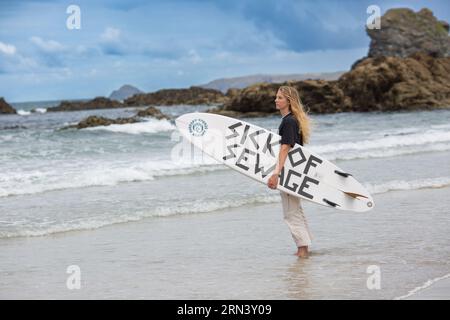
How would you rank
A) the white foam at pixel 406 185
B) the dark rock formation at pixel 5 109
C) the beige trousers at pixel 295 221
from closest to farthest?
the beige trousers at pixel 295 221 → the white foam at pixel 406 185 → the dark rock formation at pixel 5 109

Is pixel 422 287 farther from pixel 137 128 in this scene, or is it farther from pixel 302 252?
pixel 137 128

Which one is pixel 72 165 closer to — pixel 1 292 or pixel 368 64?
pixel 1 292

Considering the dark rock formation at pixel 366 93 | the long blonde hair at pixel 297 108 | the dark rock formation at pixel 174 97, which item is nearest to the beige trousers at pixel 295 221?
the long blonde hair at pixel 297 108

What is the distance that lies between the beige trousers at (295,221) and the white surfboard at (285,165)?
0.12 metres

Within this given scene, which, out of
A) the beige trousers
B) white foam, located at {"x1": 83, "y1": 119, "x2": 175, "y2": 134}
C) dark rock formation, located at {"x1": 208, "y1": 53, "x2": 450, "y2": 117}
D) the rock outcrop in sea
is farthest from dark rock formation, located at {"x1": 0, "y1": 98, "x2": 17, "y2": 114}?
the beige trousers

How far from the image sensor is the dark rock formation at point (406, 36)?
75625 millimetres

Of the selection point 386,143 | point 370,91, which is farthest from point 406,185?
point 370,91

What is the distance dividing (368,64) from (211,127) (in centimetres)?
4406

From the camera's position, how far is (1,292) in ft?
19.0

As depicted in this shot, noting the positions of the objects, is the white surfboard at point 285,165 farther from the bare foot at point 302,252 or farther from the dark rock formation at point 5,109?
the dark rock formation at point 5,109

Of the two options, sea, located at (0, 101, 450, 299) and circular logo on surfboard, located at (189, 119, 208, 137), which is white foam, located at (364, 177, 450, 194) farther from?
circular logo on surfboard, located at (189, 119, 208, 137)

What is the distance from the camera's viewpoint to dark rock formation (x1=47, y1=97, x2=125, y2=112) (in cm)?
Result: 7944

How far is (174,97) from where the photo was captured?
95688 millimetres
